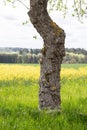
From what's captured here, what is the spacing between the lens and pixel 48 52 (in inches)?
511

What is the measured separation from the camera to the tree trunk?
1292 centimetres

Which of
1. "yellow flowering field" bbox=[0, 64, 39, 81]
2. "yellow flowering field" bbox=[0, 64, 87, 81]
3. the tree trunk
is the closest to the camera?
the tree trunk

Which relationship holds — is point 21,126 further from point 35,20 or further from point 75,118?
point 35,20

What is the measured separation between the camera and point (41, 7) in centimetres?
1293

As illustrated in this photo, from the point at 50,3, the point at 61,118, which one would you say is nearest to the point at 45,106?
the point at 61,118

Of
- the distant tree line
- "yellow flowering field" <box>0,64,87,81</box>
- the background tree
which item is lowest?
the distant tree line

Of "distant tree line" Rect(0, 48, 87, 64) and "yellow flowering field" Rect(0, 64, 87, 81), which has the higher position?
"yellow flowering field" Rect(0, 64, 87, 81)

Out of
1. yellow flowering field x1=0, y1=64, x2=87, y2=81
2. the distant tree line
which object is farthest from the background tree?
the distant tree line

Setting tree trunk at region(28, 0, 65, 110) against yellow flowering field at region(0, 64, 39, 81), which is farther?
yellow flowering field at region(0, 64, 39, 81)

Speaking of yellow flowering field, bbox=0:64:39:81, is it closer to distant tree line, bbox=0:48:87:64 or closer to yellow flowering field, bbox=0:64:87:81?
yellow flowering field, bbox=0:64:87:81

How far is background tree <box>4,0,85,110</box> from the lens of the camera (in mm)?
12922

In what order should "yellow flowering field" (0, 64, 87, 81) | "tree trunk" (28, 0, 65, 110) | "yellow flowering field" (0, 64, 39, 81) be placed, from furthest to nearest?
"yellow flowering field" (0, 64, 87, 81) < "yellow flowering field" (0, 64, 39, 81) < "tree trunk" (28, 0, 65, 110)

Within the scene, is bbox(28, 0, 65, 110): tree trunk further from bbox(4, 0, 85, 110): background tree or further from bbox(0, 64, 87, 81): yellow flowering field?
bbox(0, 64, 87, 81): yellow flowering field

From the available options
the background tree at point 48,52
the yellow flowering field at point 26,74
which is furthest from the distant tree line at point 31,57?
the background tree at point 48,52
